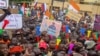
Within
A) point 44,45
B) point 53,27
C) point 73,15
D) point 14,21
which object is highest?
point 73,15

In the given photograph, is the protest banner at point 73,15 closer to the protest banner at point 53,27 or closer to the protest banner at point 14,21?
the protest banner at point 53,27

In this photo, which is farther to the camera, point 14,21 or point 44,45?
point 14,21

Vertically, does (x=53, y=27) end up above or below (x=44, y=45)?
above

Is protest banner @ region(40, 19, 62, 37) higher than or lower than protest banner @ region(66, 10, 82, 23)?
lower

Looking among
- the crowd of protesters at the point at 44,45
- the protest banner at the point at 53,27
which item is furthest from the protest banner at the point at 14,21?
the protest banner at the point at 53,27

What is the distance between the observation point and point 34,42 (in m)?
9.16

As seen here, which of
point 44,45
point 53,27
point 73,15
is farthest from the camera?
point 73,15

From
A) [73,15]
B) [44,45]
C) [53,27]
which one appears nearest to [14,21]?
[53,27]

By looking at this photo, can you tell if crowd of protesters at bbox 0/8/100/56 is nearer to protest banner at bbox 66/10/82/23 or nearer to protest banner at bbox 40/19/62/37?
protest banner at bbox 40/19/62/37

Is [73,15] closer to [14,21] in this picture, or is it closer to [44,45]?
[14,21]

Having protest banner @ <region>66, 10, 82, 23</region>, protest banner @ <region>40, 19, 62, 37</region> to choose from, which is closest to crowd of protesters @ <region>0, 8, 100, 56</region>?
protest banner @ <region>40, 19, 62, 37</region>

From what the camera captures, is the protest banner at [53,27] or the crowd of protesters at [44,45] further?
the protest banner at [53,27]

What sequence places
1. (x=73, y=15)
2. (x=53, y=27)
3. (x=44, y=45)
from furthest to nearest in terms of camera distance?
1. (x=73, y=15)
2. (x=53, y=27)
3. (x=44, y=45)

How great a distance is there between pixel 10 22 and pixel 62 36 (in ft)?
5.16
